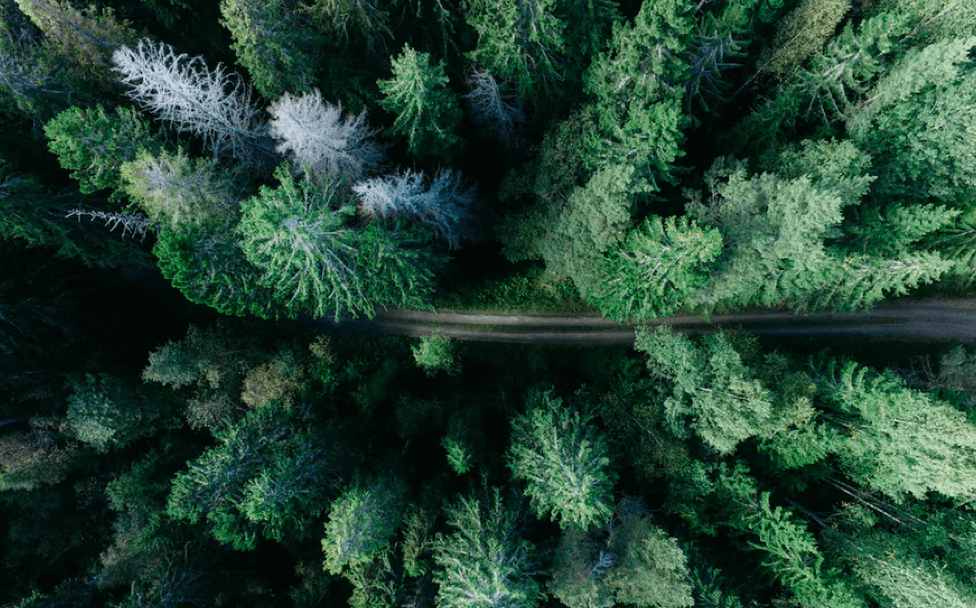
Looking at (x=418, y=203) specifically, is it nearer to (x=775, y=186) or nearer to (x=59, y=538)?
(x=775, y=186)

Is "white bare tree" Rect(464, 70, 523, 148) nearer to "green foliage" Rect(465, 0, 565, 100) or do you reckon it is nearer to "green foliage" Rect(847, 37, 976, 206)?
"green foliage" Rect(465, 0, 565, 100)

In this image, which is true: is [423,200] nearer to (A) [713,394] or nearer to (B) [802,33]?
(A) [713,394]

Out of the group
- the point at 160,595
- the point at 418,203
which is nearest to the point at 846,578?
the point at 418,203

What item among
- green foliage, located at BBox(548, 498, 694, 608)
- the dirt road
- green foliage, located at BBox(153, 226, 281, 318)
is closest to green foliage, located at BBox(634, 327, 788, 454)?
green foliage, located at BBox(548, 498, 694, 608)

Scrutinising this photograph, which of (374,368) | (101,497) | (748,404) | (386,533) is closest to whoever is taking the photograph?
(748,404)

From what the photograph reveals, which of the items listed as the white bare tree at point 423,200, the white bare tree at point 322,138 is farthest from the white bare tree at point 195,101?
the white bare tree at point 423,200
